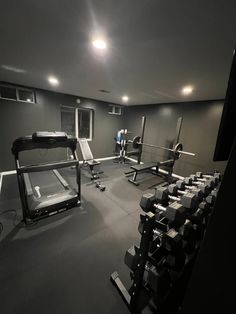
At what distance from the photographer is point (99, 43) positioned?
55.9 inches

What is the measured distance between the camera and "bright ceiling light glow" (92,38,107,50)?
137cm

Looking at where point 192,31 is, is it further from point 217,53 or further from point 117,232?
point 117,232

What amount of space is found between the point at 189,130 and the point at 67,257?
14.9 ft

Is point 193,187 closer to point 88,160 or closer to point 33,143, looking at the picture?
point 33,143

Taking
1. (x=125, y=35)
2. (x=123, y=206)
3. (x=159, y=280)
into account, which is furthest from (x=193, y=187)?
(x=125, y=35)

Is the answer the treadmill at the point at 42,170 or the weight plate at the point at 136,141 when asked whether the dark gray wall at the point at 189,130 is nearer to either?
the weight plate at the point at 136,141

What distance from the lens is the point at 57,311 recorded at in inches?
46.2

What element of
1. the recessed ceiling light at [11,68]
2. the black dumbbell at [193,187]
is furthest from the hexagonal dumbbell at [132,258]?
the recessed ceiling light at [11,68]

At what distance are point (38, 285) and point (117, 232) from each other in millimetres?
1122

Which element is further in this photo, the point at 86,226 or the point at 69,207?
the point at 69,207

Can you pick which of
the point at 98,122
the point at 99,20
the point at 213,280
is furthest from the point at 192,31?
the point at 98,122

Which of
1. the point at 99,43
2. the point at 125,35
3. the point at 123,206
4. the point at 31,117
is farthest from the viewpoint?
the point at 31,117

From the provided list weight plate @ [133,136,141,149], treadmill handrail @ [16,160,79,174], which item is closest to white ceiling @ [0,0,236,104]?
treadmill handrail @ [16,160,79,174]

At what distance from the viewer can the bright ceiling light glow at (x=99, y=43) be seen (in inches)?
53.8
